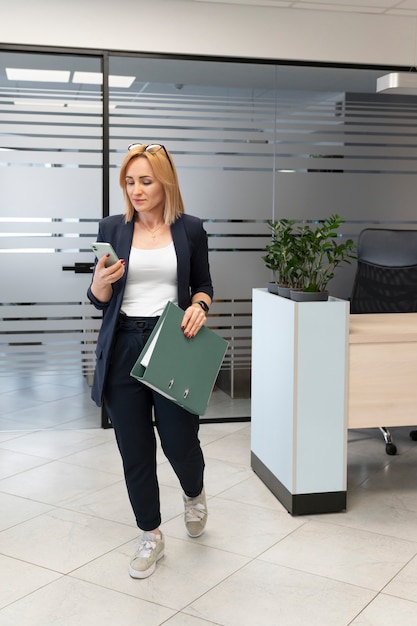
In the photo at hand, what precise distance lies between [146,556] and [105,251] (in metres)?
1.19

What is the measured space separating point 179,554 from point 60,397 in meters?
2.24

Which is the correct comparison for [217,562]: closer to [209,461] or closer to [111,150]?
[209,461]

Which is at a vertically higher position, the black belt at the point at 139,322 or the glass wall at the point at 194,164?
the glass wall at the point at 194,164

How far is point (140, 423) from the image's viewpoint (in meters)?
2.90

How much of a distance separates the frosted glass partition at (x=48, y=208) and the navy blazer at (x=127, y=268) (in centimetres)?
216

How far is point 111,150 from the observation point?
5066mm

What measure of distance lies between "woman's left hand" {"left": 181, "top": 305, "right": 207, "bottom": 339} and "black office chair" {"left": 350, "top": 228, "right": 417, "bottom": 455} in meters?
2.32

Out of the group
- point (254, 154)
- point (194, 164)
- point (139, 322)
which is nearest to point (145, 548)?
point (139, 322)

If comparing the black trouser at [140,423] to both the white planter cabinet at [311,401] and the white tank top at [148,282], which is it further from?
the white planter cabinet at [311,401]

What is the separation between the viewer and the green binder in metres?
2.71

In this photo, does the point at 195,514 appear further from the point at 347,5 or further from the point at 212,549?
the point at 347,5

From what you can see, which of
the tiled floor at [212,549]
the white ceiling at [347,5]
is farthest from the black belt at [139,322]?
the white ceiling at [347,5]

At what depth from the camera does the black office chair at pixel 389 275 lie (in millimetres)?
4867

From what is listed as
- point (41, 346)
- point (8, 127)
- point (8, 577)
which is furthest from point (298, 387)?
point (8, 127)
